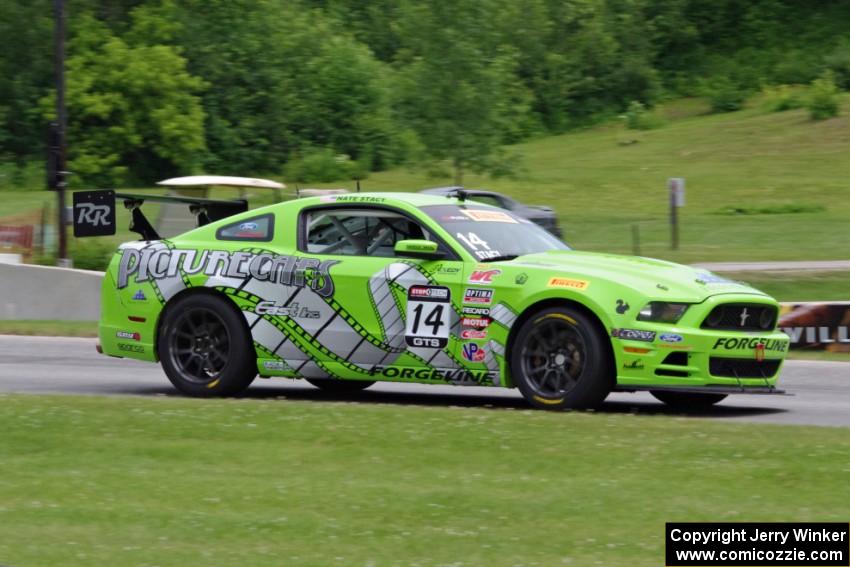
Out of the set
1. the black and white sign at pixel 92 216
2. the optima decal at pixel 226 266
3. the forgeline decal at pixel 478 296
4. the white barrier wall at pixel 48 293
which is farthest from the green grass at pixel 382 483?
the white barrier wall at pixel 48 293

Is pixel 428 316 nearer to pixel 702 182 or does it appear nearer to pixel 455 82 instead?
pixel 455 82

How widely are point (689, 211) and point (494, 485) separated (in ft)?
121

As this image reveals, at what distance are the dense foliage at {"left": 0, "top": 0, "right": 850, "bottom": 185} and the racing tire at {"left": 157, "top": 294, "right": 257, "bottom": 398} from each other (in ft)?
94.8

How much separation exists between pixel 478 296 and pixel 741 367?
1.87 metres

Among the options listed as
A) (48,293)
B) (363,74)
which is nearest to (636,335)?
(48,293)

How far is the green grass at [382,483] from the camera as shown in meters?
6.69

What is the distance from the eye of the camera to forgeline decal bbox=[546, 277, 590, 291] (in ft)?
35.3

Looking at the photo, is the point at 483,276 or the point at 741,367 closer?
the point at 741,367

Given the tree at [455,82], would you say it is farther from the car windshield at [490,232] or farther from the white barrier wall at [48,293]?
the car windshield at [490,232]

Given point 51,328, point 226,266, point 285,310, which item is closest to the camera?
point 285,310

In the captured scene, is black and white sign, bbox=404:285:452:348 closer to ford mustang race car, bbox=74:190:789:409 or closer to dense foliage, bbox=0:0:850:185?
ford mustang race car, bbox=74:190:789:409

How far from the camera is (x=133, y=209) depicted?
43.1 feet

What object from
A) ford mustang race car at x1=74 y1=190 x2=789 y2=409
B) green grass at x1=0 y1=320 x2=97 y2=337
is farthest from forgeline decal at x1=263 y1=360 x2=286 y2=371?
green grass at x1=0 y1=320 x2=97 y2=337

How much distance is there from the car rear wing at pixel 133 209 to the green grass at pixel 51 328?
187cm
